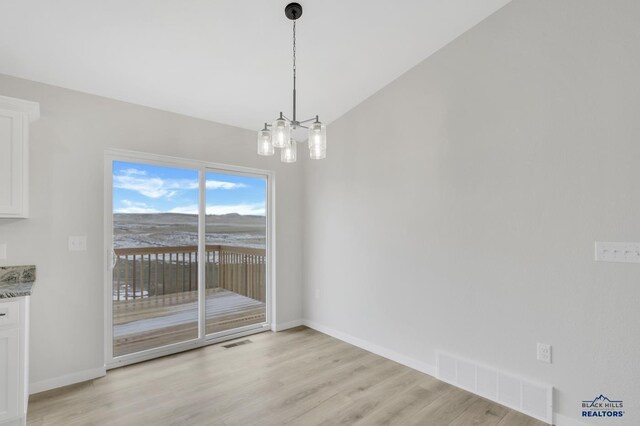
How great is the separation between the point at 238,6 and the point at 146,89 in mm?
1276

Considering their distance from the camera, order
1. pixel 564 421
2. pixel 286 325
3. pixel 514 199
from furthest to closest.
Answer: pixel 286 325 < pixel 514 199 < pixel 564 421

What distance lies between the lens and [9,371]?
1987 mm

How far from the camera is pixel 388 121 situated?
3340 millimetres

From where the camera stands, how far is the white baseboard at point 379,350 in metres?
2.99

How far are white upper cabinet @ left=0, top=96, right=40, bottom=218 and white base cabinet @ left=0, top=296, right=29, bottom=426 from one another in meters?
0.74

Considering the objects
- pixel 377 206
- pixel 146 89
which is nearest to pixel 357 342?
pixel 377 206

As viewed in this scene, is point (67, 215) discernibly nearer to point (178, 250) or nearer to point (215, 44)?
point (178, 250)

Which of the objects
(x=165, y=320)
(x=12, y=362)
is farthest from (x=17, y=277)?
(x=165, y=320)

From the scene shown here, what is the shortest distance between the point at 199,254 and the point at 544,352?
3.29m

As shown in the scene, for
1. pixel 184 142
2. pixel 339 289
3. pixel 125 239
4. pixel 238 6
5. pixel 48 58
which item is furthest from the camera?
pixel 339 289

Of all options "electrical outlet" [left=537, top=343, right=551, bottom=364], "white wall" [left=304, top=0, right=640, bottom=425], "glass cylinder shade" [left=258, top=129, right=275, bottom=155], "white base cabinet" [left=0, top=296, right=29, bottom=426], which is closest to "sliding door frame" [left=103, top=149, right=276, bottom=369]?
"white base cabinet" [left=0, top=296, right=29, bottom=426]

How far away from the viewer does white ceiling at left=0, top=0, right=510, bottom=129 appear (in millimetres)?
2180

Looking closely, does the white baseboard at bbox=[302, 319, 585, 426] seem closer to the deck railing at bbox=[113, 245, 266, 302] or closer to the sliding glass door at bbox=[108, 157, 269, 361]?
the sliding glass door at bbox=[108, 157, 269, 361]

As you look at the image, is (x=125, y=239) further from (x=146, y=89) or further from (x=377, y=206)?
(x=377, y=206)
